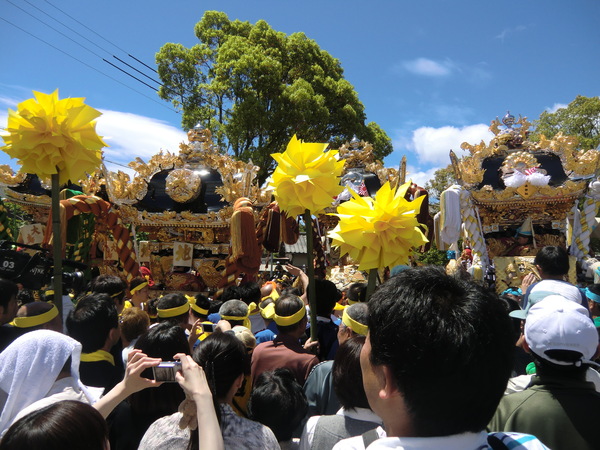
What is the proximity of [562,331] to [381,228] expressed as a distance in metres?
1.26

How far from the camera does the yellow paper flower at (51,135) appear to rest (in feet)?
9.89

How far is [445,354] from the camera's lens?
1.10 metres

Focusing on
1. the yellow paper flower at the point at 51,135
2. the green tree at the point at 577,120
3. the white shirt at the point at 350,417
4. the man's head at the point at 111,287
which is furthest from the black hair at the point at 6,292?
the green tree at the point at 577,120

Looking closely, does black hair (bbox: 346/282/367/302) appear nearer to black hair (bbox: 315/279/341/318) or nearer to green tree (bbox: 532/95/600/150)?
black hair (bbox: 315/279/341/318)

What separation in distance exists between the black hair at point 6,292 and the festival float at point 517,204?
20.0ft

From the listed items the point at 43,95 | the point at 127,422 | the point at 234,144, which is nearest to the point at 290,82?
the point at 234,144

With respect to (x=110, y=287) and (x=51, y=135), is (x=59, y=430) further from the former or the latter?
(x=110, y=287)

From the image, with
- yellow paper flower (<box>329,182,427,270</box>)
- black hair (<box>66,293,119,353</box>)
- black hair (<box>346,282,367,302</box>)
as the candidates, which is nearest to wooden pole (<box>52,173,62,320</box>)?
black hair (<box>66,293,119,353</box>)

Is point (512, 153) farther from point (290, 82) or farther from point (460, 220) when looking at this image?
point (290, 82)

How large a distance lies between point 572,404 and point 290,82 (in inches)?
790

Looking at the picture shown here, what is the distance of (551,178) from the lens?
26.3 ft

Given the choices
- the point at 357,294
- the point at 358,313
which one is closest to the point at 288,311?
the point at 358,313

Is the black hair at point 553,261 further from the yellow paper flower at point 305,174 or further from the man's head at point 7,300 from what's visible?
the man's head at point 7,300

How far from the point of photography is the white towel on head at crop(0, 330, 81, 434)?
1.96 meters
